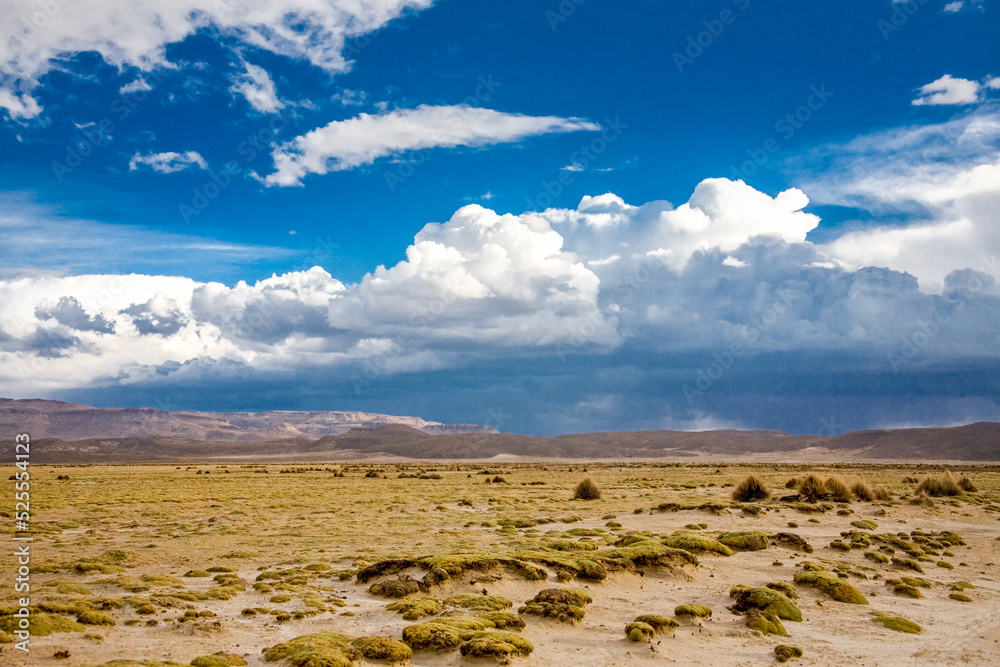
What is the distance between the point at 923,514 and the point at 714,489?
16.9 meters

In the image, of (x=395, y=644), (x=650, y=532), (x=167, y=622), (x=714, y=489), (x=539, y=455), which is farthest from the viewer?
(x=539, y=455)

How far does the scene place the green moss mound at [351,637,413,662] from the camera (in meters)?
10.9

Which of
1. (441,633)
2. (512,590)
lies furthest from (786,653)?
(441,633)

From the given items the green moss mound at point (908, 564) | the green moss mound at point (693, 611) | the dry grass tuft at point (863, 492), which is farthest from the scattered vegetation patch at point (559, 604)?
the dry grass tuft at point (863, 492)

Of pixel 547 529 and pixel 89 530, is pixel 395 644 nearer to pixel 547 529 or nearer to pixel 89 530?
pixel 547 529

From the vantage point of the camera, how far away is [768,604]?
1474 centimetres

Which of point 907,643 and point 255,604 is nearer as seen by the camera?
point 907,643

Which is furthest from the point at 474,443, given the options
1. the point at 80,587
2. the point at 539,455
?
the point at 80,587

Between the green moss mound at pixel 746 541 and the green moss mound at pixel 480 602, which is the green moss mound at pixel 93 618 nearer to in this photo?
the green moss mound at pixel 480 602

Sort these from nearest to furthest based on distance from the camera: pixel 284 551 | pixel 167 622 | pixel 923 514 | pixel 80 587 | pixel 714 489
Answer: pixel 167 622, pixel 80 587, pixel 284 551, pixel 923 514, pixel 714 489

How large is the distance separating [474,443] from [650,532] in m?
170

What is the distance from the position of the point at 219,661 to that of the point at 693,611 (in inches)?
374

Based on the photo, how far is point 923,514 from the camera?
104 feet

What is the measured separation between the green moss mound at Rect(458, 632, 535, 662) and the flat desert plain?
0.10 feet
